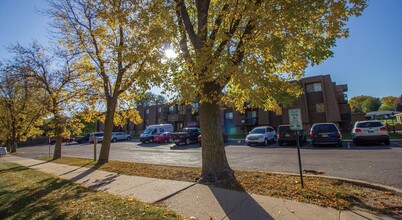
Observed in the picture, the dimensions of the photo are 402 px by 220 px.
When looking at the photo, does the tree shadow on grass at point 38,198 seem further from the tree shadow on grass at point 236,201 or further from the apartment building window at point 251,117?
the apartment building window at point 251,117

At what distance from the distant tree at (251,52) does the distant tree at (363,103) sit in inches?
4105

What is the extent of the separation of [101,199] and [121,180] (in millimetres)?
2363

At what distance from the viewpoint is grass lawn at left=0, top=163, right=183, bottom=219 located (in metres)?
4.62

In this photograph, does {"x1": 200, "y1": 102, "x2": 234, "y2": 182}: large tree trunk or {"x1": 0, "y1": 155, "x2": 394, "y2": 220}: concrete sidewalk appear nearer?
{"x1": 0, "y1": 155, "x2": 394, "y2": 220}: concrete sidewalk

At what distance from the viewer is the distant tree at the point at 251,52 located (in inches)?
227

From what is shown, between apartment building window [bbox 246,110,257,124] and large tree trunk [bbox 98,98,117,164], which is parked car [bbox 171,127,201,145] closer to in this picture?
large tree trunk [bbox 98,98,117,164]

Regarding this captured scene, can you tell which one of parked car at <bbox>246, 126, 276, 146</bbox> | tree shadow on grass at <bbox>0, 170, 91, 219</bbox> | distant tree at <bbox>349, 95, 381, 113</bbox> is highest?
distant tree at <bbox>349, 95, 381, 113</bbox>

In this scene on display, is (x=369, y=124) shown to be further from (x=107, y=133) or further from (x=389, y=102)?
(x=389, y=102)

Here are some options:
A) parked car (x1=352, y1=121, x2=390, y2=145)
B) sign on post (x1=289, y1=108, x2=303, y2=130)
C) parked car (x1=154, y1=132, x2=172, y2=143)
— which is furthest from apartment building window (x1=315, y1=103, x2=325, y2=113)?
sign on post (x1=289, y1=108, x2=303, y2=130)

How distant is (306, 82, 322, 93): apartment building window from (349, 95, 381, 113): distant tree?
7525 cm

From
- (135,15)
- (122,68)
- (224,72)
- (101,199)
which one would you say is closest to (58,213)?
(101,199)

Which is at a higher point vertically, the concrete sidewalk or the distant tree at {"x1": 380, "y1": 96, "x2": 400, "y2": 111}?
the distant tree at {"x1": 380, "y1": 96, "x2": 400, "y2": 111}

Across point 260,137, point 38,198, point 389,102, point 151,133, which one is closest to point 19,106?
point 151,133

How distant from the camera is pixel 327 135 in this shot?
52.8 ft
